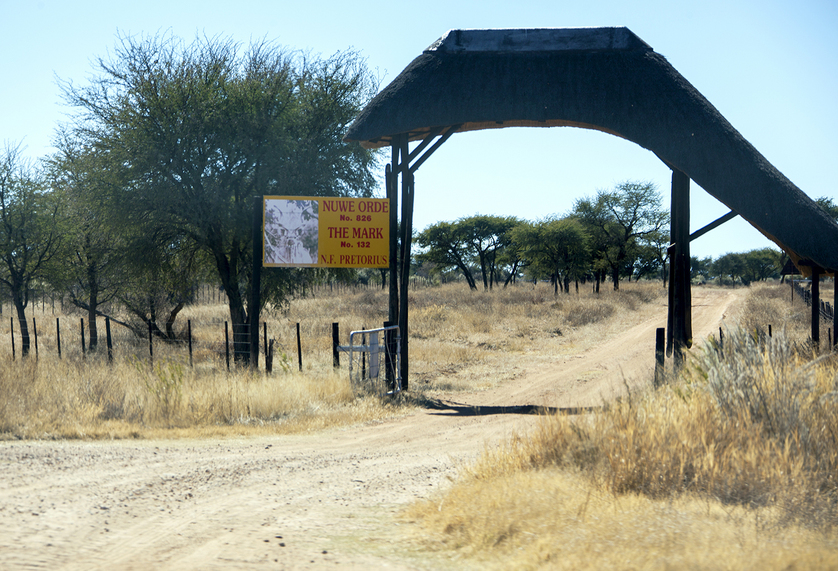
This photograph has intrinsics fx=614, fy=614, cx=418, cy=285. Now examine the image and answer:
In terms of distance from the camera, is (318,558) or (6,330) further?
(6,330)

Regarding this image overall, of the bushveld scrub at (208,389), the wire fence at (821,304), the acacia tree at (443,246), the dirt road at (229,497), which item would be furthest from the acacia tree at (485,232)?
the dirt road at (229,497)

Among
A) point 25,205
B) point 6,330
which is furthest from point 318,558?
point 6,330

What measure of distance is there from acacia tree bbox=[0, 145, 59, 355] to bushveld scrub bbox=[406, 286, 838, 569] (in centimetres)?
2088

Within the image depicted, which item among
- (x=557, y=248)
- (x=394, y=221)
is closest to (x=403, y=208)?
(x=394, y=221)

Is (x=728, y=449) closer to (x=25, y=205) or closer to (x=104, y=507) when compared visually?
(x=104, y=507)

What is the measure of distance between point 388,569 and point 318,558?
1.67 ft

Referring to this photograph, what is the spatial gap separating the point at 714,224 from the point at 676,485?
796cm

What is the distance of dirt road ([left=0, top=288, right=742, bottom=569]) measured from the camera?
4.22 metres

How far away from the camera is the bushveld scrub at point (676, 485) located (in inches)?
148

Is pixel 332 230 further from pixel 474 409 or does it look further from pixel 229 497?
pixel 229 497

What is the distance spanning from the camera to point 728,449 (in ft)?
15.9

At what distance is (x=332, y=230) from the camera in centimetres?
1322

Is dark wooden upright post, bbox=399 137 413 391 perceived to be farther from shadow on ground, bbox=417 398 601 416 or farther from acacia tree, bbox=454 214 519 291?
acacia tree, bbox=454 214 519 291

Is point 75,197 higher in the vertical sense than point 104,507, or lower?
higher
